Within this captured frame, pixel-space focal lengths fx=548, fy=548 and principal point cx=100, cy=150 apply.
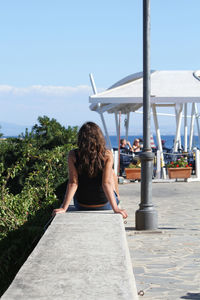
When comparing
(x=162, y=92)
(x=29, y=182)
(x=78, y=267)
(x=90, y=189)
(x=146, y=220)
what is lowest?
(x=146, y=220)

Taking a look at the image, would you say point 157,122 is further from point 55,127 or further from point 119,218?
point 119,218

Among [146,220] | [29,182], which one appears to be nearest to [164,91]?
[29,182]

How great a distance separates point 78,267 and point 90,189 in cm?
252

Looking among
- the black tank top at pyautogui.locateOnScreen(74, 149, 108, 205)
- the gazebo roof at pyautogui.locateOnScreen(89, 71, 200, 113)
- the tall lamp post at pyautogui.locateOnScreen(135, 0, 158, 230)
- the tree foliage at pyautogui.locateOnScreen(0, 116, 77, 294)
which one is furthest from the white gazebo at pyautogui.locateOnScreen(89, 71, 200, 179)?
the black tank top at pyautogui.locateOnScreen(74, 149, 108, 205)

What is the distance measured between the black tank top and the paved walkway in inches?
33.1

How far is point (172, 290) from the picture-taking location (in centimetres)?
511

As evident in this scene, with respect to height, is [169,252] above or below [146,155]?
below

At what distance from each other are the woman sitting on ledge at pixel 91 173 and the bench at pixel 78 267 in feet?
2.23

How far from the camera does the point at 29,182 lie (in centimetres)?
974

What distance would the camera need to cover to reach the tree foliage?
21.4ft

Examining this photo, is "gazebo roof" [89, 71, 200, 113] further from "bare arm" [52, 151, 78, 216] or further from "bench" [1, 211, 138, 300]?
"bench" [1, 211, 138, 300]

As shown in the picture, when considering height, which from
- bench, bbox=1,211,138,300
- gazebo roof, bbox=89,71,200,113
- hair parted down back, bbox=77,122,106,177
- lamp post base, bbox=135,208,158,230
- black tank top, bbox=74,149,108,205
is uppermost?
gazebo roof, bbox=89,71,200,113

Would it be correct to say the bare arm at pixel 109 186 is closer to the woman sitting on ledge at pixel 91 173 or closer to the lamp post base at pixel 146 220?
the woman sitting on ledge at pixel 91 173

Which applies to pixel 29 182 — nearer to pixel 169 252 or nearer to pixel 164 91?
pixel 169 252
